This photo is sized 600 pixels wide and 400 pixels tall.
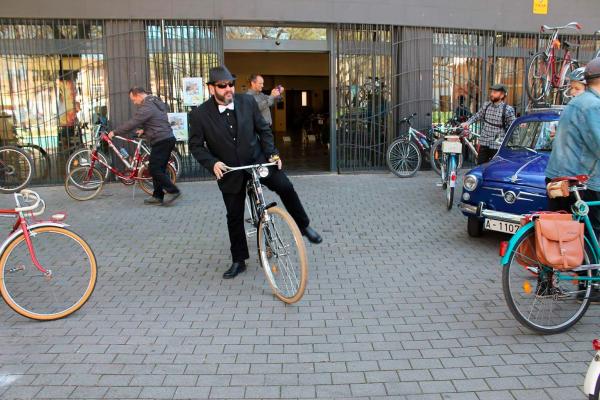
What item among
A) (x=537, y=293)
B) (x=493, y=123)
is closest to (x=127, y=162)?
(x=493, y=123)

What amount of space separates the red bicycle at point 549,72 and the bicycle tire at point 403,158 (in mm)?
2539

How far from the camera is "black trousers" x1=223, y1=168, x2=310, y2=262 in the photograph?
15.8 feet

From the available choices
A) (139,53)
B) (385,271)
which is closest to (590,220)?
(385,271)

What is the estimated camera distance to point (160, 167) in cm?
833

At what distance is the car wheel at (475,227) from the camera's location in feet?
21.1

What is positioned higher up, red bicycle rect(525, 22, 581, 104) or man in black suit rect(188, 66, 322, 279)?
red bicycle rect(525, 22, 581, 104)

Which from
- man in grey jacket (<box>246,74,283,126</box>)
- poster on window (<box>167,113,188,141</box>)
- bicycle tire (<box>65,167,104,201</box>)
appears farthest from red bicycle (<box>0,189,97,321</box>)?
poster on window (<box>167,113,188,141</box>)

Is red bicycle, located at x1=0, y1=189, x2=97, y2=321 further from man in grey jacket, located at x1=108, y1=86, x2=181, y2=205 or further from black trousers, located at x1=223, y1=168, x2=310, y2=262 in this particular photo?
man in grey jacket, located at x1=108, y1=86, x2=181, y2=205

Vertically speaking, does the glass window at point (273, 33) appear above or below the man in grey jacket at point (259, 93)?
above

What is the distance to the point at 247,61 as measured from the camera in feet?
57.2

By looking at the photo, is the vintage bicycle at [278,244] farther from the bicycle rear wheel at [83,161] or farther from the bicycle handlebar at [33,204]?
the bicycle rear wheel at [83,161]

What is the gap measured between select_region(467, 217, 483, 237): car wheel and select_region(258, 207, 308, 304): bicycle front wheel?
291 centimetres

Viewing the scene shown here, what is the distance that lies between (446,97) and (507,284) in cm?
876

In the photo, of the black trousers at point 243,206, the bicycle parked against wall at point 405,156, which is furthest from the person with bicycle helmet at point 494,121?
the black trousers at point 243,206
